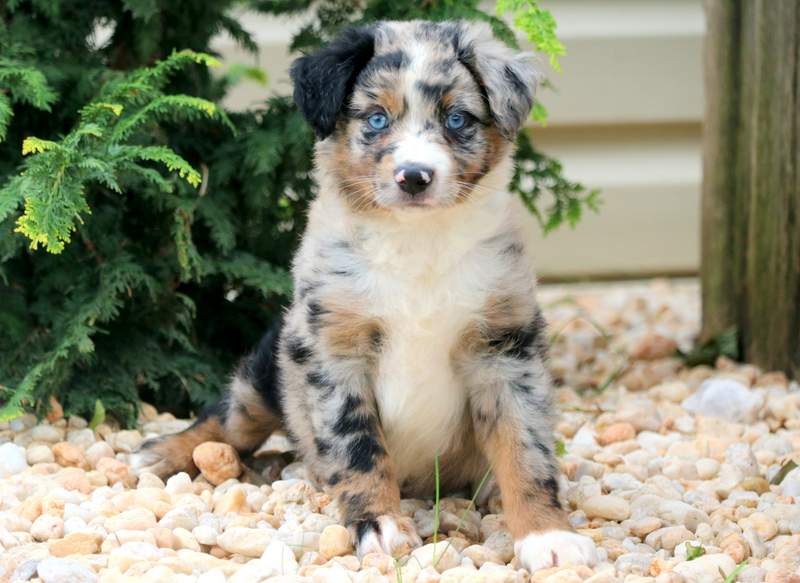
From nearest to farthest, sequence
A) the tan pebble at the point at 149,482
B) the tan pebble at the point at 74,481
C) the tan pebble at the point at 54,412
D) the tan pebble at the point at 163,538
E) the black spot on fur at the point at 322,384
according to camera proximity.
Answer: the tan pebble at the point at 163,538 → the black spot on fur at the point at 322,384 → the tan pebble at the point at 74,481 → the tan pebble at the point at 149,482 → the tan pebble at the point at 54,412

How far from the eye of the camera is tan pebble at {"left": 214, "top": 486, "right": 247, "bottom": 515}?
4074 mm

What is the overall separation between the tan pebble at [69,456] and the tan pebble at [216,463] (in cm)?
45

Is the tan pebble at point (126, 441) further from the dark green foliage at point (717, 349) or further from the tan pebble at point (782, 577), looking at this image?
the dark green foliage at point (717, 349)

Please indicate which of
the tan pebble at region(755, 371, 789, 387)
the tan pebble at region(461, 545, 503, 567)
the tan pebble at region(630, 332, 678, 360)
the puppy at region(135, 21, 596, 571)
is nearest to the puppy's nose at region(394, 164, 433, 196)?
the puppy at region(135, 21, 596, 571)

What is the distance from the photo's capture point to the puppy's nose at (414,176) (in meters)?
3.73

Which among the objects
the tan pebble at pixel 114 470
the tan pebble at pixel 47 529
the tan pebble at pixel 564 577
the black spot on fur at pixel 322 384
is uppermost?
the black spot on fur at pixel 322 384

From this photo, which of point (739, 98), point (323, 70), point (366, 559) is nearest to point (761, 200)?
point (739, 98)

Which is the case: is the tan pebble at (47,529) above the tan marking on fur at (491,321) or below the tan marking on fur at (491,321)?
below

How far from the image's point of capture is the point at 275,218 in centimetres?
582

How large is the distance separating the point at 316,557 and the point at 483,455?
74cm

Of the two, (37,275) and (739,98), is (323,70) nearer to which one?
(37,275)

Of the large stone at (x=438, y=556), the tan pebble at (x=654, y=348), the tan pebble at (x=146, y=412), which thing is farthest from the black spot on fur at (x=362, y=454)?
the tan pebble at (x=654, y=348)

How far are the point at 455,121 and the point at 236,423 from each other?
4.94 ft

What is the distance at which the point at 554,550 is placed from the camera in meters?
→ 3.59
